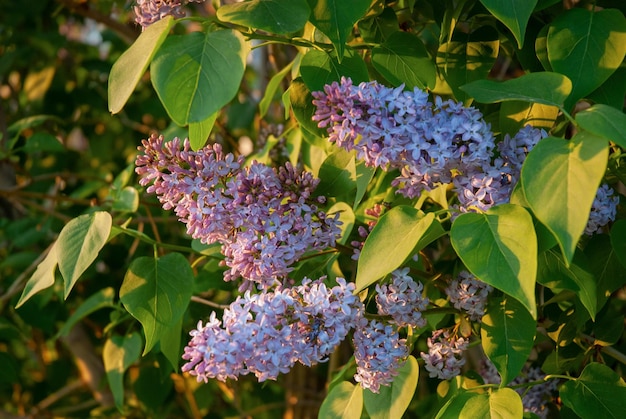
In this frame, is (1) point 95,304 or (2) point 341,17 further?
(1) point 95,304

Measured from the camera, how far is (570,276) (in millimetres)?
760

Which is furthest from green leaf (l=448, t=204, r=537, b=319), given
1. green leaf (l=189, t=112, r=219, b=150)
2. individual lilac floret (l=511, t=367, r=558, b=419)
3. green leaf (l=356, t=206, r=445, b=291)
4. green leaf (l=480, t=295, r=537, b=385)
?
individual lilac floret (l=511, t=367, r=558, b=419)

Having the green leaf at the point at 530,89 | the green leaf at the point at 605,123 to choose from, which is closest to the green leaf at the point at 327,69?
the green leaf at the point at 530,89

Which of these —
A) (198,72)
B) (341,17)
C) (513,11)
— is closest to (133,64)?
(198,72)

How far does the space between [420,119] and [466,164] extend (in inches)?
2.4

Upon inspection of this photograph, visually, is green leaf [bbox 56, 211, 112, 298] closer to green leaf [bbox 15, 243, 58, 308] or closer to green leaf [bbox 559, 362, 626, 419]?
green leaf [bbox 15, 243, 58, 308]

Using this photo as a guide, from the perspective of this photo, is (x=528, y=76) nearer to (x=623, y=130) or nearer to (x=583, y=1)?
(x=623, y=130)

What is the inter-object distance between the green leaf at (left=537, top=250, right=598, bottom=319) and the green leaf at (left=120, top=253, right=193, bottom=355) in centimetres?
35

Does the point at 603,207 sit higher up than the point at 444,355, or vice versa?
the point at 603,207

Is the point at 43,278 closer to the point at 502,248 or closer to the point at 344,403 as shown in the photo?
the point at 344,403

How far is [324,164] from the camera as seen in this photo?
0.88m

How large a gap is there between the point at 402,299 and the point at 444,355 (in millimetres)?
117

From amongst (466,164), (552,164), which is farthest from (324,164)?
(552,164)

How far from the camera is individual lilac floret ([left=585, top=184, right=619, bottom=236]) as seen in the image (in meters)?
0.78
